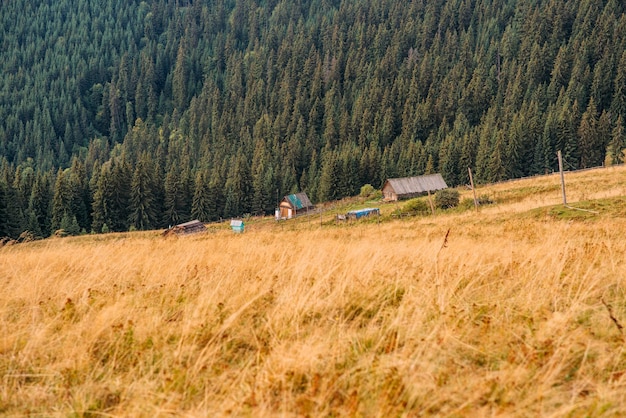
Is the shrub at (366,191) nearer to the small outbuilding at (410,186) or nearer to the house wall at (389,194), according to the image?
the house wall at (389,194)

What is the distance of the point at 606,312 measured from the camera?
4.04m

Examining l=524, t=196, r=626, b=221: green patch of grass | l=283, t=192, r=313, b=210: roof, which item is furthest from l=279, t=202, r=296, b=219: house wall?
l=524, t=196, r=626, b=221: green patch of grass

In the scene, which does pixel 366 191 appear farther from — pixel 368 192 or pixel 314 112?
pixel 314 112

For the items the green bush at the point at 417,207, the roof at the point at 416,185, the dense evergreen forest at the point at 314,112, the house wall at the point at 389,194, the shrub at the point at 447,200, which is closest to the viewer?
the shrub at the point at 447,200

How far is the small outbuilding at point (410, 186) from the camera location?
7156cm

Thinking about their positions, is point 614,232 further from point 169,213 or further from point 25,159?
point 25,159

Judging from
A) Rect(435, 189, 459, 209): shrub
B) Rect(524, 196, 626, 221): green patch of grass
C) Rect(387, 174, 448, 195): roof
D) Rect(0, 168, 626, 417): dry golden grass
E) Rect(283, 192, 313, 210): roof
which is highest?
Rect(0, 168, 626, 417): dry golden grass

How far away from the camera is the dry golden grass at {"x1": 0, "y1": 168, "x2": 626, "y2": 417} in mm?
2900

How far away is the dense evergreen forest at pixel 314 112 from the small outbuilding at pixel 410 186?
1557 centimetres

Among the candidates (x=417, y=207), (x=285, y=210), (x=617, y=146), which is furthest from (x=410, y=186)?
(x=617, y=146)

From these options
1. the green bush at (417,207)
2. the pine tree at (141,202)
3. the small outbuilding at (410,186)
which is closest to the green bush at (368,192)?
the small outbuilding at (410,186)

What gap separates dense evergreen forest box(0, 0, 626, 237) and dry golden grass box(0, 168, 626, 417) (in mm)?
67744

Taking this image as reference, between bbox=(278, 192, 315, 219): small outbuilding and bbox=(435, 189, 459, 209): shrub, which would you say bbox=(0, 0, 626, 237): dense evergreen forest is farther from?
bbox=(435, 189, 459, 209): shrub

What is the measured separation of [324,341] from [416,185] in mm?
71620
